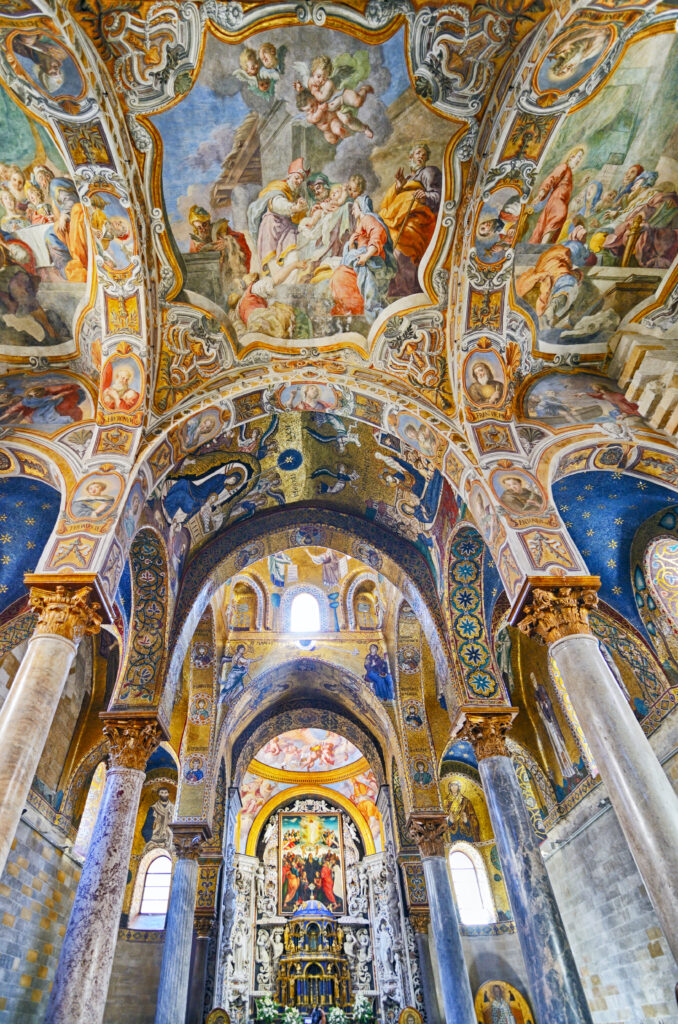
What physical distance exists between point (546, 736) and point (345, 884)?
12.1 m

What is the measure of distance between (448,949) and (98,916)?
790cm

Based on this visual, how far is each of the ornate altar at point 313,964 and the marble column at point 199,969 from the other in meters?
5.22

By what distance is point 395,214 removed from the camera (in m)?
8.63

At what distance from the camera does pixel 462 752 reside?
57.9ft

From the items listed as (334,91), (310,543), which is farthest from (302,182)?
(310,543)

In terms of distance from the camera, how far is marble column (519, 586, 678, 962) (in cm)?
471

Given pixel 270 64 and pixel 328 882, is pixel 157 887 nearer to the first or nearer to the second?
pixel 328 882

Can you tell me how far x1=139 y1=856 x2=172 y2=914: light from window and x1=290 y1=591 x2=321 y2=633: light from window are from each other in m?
7.93

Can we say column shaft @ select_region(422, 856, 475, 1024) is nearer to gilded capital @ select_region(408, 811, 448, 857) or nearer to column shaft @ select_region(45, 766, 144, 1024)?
gilded capital @ select_region(408, 811, 448, 857)

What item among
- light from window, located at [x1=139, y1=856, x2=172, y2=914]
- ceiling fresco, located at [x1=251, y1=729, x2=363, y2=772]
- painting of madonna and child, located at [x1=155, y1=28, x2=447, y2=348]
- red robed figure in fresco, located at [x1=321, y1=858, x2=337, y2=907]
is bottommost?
light from window, located at [x1=139, y1=856, x2=172, y2=914]

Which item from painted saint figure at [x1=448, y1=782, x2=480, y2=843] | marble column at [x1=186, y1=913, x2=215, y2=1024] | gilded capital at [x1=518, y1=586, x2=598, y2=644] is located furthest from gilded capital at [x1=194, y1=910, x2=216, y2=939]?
Result: gilded capital at [x1=518, y1=586, x2=598, y2=644]

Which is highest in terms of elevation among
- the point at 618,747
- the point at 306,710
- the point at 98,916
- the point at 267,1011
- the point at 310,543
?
the point at 306,710

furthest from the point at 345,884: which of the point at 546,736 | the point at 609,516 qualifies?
the point at 609,516

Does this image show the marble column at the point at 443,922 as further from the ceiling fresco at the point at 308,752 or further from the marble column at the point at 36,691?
the marble column at the point at 36,691
